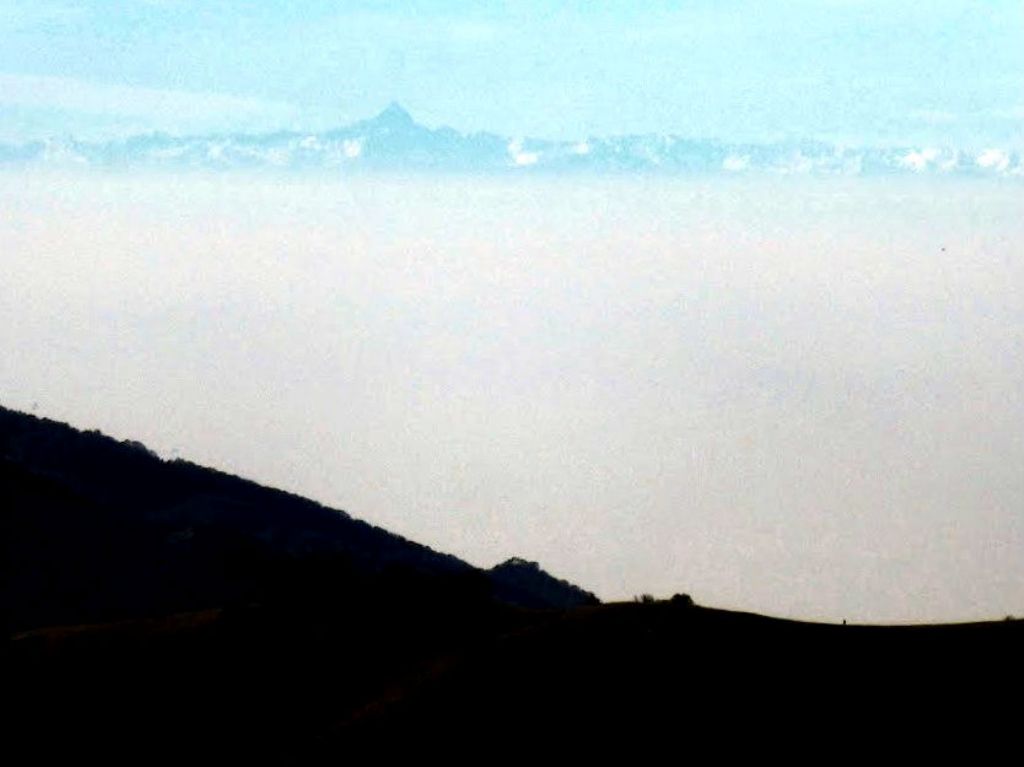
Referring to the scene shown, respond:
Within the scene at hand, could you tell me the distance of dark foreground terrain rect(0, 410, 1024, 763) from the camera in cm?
2302

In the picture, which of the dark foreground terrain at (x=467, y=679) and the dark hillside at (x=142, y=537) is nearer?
the dark foreground terrain at (x=467, y=679)

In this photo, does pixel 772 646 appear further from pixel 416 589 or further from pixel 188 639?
pixel 188 639

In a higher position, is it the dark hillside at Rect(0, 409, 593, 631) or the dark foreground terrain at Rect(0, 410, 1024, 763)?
the dark hillside at Rect(0, 409, 593, 631)

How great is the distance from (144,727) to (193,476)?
5401 centimetres

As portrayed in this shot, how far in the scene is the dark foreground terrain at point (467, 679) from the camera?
75.5 ft

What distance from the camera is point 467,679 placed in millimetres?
24281

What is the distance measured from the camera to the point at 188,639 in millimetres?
29109

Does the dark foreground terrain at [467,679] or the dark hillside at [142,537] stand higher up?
the dark hillside at [142,537]

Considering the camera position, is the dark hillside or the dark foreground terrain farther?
the dark hillside

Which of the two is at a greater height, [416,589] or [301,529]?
[301,529]

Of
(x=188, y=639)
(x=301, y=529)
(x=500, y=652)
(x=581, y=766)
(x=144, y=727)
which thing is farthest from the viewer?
(x=301, y=529)

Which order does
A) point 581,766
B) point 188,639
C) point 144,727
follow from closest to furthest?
point 581,766 < point 144,727 < point 188,639

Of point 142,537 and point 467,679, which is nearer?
point 467,679

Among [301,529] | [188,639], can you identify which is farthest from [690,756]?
[301,529]
